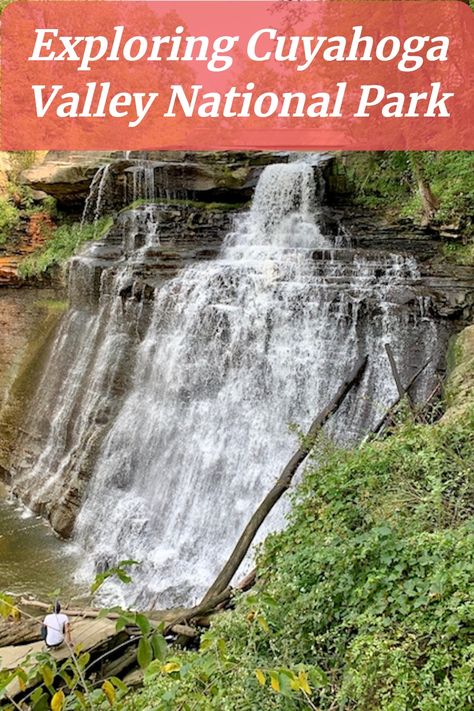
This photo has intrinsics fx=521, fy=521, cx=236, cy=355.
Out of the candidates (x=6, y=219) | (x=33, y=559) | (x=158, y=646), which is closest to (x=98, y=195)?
(x=6, y=219)

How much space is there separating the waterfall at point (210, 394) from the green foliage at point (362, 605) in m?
3.22

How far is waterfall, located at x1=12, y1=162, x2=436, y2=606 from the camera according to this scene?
8266 mm

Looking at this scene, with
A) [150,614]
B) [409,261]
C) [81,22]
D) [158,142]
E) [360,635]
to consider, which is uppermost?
[81,22]

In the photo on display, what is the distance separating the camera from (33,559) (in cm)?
876

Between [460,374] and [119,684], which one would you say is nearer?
[119,684]

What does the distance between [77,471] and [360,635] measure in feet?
27.6

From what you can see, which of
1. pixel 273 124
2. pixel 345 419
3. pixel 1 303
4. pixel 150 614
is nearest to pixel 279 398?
pixel 345 419

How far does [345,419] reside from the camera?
27.0 ft

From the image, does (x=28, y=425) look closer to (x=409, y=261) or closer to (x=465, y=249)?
(x=409, y=261)

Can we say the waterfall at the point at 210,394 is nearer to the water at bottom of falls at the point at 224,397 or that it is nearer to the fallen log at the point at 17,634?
the water at bottom of falls at the point at 224,397

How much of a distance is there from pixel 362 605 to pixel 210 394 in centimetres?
675

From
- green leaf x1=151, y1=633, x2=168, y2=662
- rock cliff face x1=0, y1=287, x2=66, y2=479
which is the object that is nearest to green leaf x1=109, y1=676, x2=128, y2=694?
green leaf x1=151, y1=633, x2=168, y2=662

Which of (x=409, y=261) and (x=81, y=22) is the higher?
(x=81, y=22)

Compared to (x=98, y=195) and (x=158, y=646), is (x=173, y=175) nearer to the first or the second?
(x=98, y=195)
